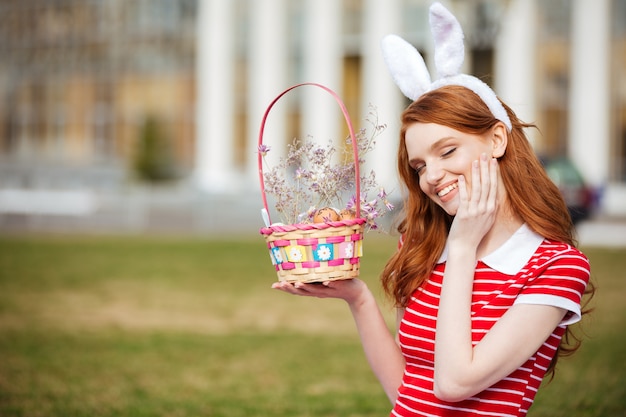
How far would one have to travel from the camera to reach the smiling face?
7.48ft

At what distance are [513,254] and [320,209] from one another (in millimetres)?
548

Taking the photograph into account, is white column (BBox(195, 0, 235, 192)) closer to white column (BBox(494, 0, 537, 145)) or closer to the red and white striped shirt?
white column (BBox(494, 0, 537, 145))

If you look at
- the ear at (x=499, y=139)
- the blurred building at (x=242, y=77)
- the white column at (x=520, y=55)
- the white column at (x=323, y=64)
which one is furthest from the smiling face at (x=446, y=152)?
A: the white column at (x=323, y=64)

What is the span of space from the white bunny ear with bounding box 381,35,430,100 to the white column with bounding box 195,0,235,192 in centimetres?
3639

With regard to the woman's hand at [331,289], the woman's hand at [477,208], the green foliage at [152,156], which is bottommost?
the green foliage at [152,156]

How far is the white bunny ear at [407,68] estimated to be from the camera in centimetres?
250

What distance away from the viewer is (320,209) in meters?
2.51

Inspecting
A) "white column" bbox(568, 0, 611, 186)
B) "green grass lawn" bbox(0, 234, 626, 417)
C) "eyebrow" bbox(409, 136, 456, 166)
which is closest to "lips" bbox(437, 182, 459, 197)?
"eyebrow" bbox(409, 136, 456, 166)

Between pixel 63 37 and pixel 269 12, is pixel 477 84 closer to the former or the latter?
pixel 269 12

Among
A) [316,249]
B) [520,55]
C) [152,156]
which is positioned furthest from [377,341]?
[152,156]

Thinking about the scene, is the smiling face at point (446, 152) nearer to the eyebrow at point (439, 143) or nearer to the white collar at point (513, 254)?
the eyebrow at point (439, 143)

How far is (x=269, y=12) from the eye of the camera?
38062mm

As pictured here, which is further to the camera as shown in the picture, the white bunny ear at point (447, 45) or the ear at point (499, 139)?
the white bunny ear at point (447, 45)

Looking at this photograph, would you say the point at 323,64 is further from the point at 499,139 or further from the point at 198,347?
the point at 499,139
